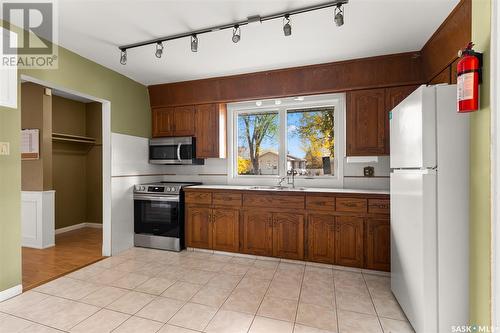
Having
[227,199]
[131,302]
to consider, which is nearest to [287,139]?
[227,199]

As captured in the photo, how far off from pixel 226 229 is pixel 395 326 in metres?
2.11

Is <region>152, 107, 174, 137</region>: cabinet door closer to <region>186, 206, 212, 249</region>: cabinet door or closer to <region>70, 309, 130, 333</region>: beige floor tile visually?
<region>186, 206, 212, 249</region>: cabinet door

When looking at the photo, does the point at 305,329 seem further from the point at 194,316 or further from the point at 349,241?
the point at 349,241

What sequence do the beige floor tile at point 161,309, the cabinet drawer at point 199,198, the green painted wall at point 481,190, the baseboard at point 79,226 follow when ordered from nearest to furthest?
the green painted wall at point 481,190, the beige floor tile at point 161,309, the cabinet drawer at point 199,198, the baseboard at point 79,226

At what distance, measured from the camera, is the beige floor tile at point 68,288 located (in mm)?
2285

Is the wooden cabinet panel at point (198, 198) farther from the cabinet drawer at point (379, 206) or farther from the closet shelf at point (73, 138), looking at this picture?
the closet shelf at point (73, 138)

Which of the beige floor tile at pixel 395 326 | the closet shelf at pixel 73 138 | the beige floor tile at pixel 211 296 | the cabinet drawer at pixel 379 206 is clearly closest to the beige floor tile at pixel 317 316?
the beige floor tile at pixel 395 326

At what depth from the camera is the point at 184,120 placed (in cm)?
388

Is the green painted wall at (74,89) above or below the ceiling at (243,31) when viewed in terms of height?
below

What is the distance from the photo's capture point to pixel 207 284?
250 centimetres

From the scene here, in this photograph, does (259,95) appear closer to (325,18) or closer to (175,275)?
(325,18)

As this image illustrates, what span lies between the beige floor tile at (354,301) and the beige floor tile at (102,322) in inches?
73.3

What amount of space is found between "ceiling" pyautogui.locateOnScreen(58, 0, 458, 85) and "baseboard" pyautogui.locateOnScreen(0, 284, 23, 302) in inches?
99.7

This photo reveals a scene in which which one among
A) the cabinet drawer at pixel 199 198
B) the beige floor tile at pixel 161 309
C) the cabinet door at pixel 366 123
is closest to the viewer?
the beige floor tile at pixel 161 309
